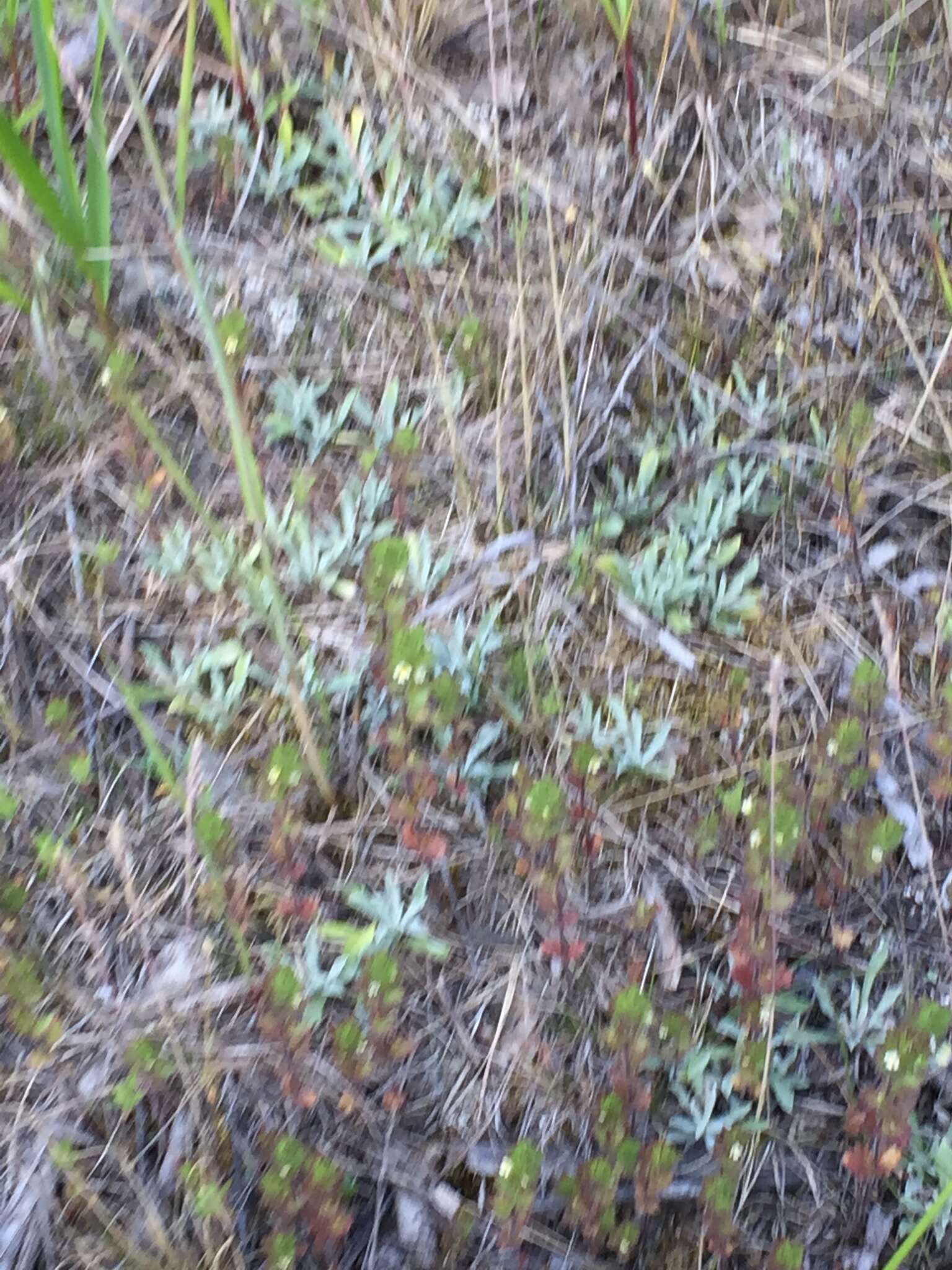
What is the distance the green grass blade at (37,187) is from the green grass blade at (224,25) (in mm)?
427

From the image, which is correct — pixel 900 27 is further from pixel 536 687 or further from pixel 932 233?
pixel 536 687

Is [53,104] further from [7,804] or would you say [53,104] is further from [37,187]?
[7,804]

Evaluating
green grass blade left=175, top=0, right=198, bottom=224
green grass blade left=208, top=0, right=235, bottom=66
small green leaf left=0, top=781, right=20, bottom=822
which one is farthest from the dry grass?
green grass blade left=175, top=0, right=198, bottom=224

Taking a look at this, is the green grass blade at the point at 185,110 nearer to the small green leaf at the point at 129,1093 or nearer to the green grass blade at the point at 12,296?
the green grass blade at the point at 12,296

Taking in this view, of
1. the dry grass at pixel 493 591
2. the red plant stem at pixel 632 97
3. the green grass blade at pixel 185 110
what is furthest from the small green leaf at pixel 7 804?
the red plant stem at pixel 632 97

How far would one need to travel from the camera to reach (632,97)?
177 centimetres

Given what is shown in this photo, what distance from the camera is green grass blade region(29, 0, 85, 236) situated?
1.42m

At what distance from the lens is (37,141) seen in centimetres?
189

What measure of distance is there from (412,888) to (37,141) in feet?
5.04

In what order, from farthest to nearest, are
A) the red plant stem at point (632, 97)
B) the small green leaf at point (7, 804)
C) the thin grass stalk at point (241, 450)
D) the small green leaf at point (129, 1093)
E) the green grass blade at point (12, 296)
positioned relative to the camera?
the red plant stem at point (632, 97), the green grass blade at point (12, 296), the small green leaf at point (7, 804), the small green leaf at point (129, 1093), the thin grass stalk at point (241, 450)

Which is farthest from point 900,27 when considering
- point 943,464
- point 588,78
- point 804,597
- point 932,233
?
point 804,597

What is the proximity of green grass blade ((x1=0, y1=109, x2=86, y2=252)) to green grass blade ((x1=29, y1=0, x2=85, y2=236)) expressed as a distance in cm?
1

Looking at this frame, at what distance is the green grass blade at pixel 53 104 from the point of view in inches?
55.7

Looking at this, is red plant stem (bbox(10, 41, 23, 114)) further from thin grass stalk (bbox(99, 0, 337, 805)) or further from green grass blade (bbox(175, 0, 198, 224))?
thin grass stalk (bbox(99, 0, 337, 805))
